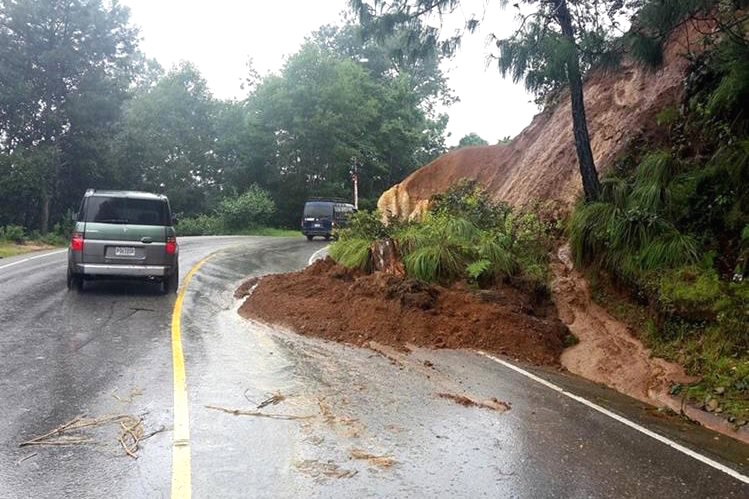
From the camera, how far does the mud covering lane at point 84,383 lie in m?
4.12

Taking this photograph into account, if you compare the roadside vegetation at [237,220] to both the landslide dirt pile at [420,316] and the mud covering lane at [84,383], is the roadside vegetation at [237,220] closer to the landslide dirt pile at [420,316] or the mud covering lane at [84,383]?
the mud covering lane at [84,383]

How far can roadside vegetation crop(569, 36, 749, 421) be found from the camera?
777cm

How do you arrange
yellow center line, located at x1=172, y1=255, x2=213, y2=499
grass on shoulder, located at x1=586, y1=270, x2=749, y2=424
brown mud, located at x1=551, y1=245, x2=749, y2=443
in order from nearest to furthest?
yellow center line, located at x1=172, y1=255, x2=213, y2=499 < grass on shoulder, located at x1=586, y1=270, x2=749, y2=424 < brown mud, located at x1=551, y1=245, x2=749, y2=443

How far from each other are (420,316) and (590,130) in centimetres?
938

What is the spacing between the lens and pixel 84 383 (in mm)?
6180

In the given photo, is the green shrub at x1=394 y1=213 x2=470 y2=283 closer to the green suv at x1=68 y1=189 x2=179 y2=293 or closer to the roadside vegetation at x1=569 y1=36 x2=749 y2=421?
the roadside vegetation at x1=569 y1=36 x2=749 y2=421

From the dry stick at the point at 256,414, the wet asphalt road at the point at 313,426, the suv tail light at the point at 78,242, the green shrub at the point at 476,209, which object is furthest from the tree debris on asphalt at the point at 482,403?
the green shrub at the point at 476,209

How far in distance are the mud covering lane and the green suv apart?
1.61 ft

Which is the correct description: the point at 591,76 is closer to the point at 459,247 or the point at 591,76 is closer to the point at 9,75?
the point at 459,247

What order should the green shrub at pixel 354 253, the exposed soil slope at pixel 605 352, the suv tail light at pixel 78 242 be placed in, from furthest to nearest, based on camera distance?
the green shrub at pixel 354 253 → the suv tail light at pixel 78 242 → the exposed soil slope at pixel 605 352

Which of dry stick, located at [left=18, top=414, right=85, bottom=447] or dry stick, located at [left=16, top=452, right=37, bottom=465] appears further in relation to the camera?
dry stick, located at [left=18, top=414, right=85, bottom=447]

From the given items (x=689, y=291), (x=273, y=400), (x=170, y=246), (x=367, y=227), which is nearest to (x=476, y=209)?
(x=367, y=227)

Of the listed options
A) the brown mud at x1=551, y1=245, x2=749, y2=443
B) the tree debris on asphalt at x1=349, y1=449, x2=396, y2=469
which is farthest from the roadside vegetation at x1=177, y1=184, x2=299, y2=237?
the tree debris on asphalt at x1=349, y1=449, x2=396, y2=469

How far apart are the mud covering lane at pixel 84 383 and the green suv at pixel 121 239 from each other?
0.49m
